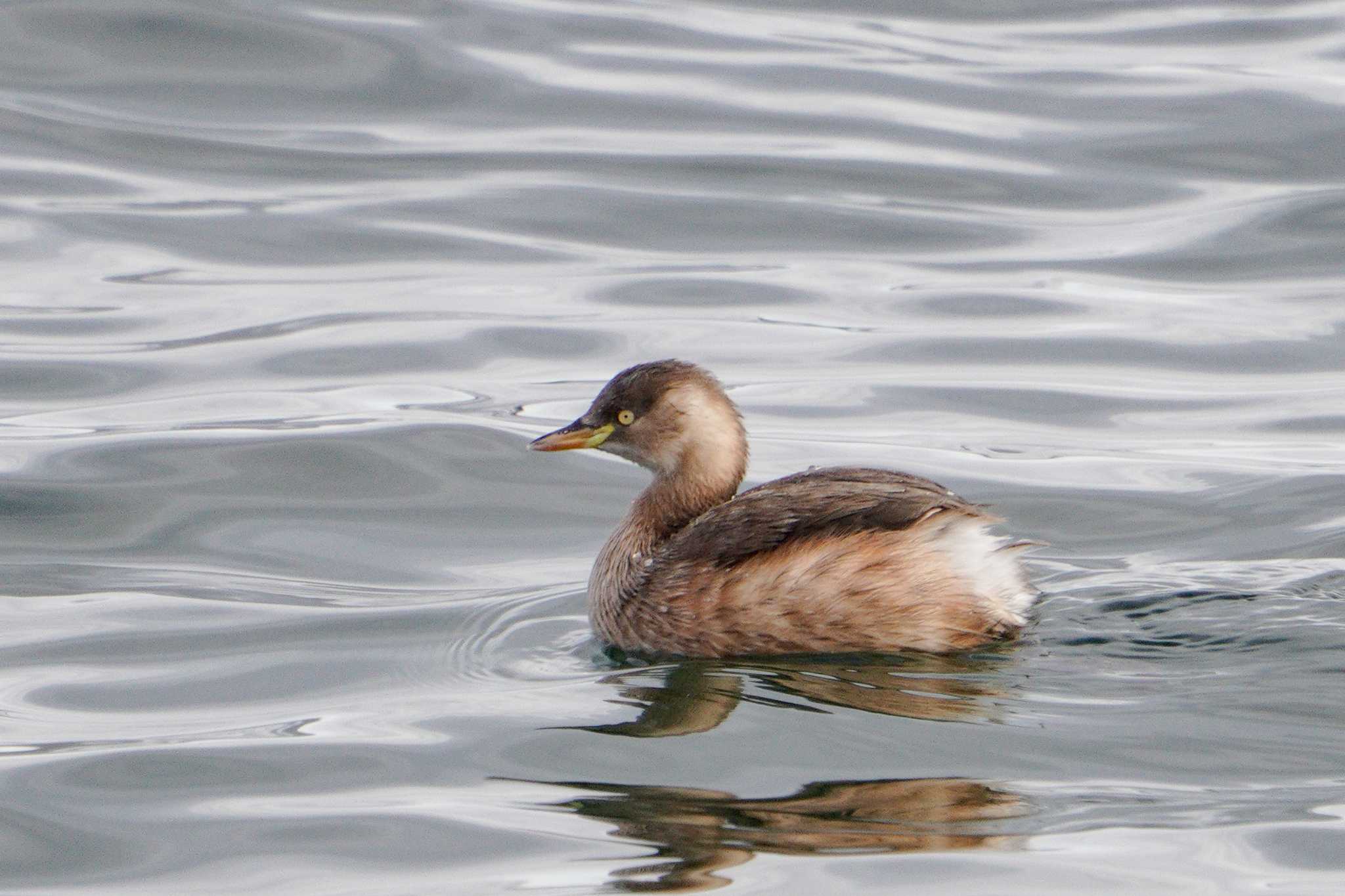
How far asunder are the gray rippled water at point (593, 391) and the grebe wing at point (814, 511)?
370 millimetres

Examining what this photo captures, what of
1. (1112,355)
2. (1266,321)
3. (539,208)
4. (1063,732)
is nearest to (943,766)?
(1063,732)

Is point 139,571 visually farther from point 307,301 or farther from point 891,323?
point 891,323

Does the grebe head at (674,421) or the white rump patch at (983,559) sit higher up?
the grebe head at (674,421)

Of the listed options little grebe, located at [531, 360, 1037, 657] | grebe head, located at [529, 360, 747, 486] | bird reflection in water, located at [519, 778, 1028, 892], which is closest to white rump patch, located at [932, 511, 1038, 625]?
little grebe, located at [531, 360, 1037, 657]

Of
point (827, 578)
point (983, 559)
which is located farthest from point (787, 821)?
point (983, 559)

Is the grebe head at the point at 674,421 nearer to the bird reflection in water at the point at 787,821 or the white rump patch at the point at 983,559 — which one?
the white rump patch at the point at 983,559

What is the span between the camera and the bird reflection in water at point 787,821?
430cm

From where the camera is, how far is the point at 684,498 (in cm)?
652

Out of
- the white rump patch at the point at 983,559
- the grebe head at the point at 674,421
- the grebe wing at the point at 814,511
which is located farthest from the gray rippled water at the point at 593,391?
the grebe head at the point at 674,421

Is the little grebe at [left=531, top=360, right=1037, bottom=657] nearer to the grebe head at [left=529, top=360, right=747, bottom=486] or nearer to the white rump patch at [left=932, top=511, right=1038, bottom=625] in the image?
the white rump patch at [left=932, top=511, right=1038, bottom=625]

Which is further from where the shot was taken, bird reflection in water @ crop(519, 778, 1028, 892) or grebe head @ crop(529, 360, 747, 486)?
grebe head @ crop(529, 360, 747, 486)

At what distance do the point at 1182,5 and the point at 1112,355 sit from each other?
8528mm

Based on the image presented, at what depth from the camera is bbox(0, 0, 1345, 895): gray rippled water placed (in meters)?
4.69

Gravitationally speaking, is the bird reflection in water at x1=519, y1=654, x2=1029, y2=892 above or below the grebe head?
below
